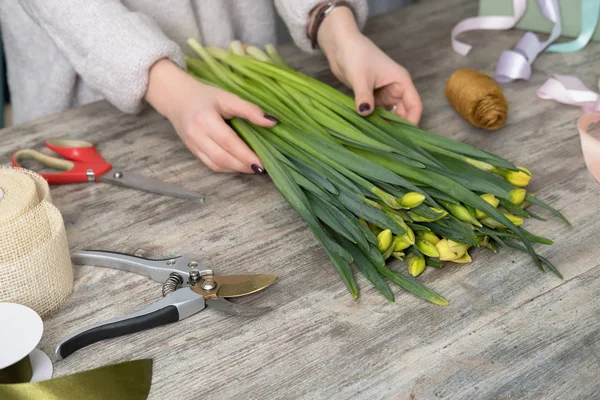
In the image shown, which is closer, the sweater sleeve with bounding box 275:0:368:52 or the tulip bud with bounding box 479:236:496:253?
the tulip bud with bounding box 479:236:496:253

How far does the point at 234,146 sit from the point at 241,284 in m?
0.28

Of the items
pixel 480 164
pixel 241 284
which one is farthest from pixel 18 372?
pixel 480 164

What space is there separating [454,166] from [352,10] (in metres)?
0.48

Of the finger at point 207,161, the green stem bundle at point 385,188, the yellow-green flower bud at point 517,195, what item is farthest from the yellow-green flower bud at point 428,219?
the finger at point 207,161

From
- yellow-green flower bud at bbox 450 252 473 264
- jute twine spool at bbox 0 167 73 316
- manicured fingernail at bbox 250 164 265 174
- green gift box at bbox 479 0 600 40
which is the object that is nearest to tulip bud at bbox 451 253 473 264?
yellow-green flower bud at bbox 450 252 473 264

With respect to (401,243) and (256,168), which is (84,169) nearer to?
(256,168)

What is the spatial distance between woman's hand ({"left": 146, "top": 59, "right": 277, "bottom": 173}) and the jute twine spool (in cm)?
29

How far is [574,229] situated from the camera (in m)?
0.93

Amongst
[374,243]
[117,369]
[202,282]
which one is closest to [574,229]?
Result: [374,243]

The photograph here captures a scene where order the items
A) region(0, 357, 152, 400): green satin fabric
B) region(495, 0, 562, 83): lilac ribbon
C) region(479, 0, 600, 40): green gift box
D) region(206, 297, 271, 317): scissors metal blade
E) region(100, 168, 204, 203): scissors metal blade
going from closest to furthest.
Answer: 1. region(0, 357, 152, 400): green satin fabric
2. region(206, 297, 271, 317): scissors metal blade
3. region(100, 168, 204, 203): scissors metal blade
4. region(495, 0, 562, 83): lilac ribbon
5. region(479, 0, 600, 40): green gift box

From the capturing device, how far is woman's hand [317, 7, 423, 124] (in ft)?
3.81

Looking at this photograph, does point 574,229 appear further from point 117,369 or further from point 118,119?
point 118,119

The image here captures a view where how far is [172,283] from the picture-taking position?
0.83 m

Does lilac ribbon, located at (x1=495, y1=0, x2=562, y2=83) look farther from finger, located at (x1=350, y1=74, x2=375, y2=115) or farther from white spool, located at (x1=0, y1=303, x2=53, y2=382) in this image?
white spool, located at (x1=0, y1=303, x2=53, y2=382)
